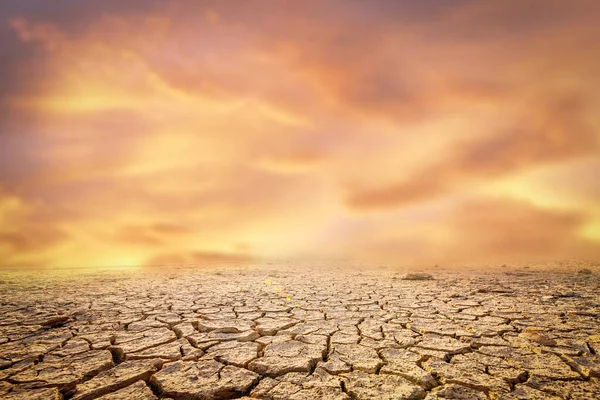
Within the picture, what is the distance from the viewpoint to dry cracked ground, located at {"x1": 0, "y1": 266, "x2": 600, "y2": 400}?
1682 mm

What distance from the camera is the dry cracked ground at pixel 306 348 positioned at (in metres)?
1.68

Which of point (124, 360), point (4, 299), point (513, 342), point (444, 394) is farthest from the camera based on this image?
point (4, 299)

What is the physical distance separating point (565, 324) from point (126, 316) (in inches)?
190

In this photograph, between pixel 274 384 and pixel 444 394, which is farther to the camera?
pixel 274 384

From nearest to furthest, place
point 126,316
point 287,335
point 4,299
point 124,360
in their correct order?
point 124,360, point 287,335, point 126,316, point 4,299

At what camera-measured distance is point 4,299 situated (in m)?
4.65

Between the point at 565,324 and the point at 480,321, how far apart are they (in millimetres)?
→ 790

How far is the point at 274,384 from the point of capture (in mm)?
1718

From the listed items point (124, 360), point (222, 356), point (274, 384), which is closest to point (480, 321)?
point (274, 384)

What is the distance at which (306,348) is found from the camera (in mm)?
2258

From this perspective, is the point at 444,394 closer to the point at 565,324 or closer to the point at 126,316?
the point at 565,324

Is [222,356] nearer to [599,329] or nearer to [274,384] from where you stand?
[274,384]

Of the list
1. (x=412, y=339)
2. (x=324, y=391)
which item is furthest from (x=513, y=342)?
(x=324, y=391)

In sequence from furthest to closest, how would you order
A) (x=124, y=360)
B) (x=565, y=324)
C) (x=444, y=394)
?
(x=565, y=324)
(x=124, y=360)
(x=444, y=394)
